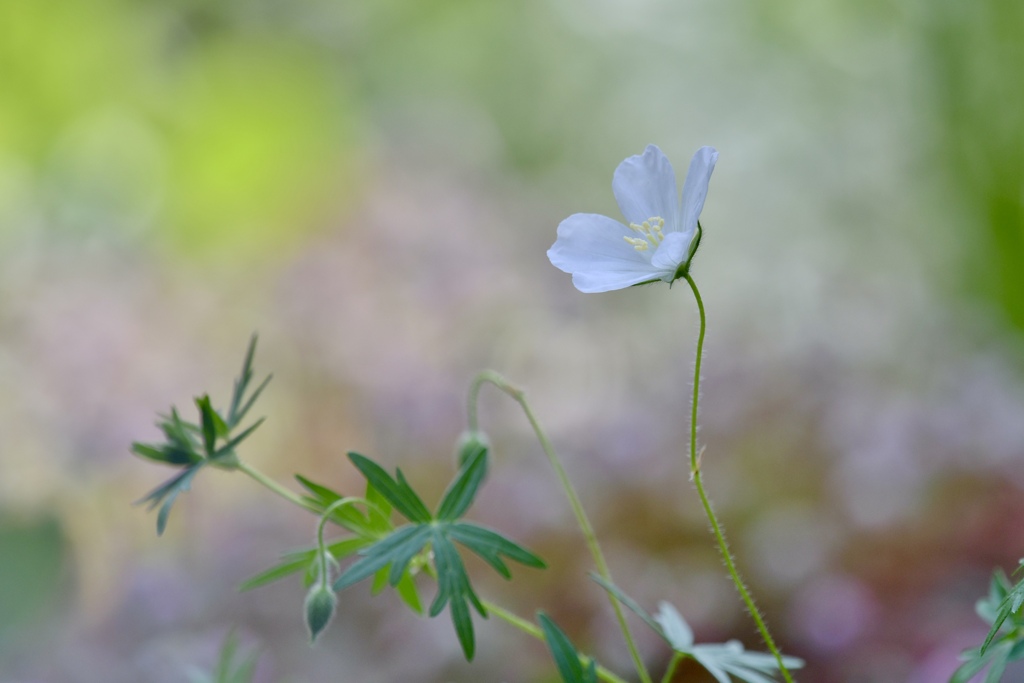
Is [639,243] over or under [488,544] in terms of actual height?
over

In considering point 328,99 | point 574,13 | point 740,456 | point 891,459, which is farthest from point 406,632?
point 574,13

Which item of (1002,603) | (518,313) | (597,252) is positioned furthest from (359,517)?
(518,313)

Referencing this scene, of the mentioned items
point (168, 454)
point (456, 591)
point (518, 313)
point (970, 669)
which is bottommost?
point (970, 669)

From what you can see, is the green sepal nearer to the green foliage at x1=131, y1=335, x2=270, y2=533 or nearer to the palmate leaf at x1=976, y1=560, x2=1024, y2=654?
the green foliage at x1=131, y1=335, x2=270, y2=533

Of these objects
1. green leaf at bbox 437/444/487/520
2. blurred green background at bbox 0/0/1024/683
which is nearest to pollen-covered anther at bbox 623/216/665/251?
green leaf at bbox 437/444/487/520

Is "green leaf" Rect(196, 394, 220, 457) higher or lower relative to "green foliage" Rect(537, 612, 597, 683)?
higher

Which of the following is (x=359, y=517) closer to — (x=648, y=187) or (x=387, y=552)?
(x=387, y=552)
